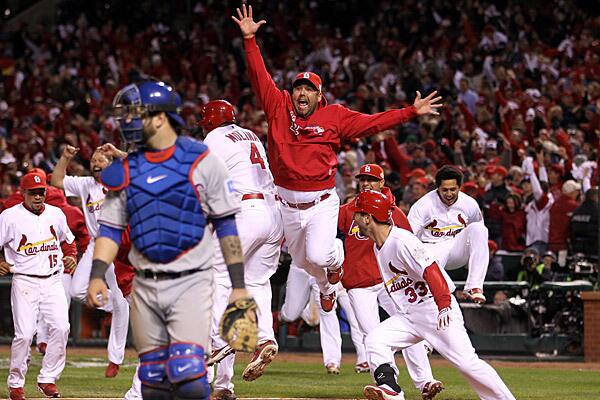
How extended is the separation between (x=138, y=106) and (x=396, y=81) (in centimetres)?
1780

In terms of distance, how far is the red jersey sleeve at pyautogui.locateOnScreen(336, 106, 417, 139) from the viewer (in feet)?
33.2

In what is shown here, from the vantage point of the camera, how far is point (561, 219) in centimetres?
1673

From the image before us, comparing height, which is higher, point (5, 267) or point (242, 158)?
point (242, 158)

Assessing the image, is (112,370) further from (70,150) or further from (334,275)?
(334,275)

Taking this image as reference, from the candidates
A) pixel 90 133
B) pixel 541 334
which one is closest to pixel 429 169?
pixel 541 334

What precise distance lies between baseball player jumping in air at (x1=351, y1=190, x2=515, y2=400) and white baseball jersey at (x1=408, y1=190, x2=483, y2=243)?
2594 millimetres

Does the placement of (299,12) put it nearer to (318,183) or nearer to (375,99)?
(375,99)

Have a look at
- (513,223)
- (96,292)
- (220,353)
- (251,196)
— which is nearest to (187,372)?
(96,292)

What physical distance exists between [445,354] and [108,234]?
3280mm

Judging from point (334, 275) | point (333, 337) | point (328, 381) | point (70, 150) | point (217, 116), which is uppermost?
point (217, 116)

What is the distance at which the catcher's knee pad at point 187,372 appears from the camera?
6.65 meters

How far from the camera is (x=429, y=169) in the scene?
18688 mm

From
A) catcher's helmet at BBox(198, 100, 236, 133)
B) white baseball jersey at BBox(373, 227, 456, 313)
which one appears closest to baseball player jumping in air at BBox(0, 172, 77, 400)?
catcher's helmet at BBox(198, 100, 236, 133)

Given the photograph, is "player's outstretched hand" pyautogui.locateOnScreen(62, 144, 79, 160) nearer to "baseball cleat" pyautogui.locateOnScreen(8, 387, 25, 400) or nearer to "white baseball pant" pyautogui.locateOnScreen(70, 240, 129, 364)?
"white baseball pant" pyautogui.locateOnScreen(70, 240, 129, 364)
